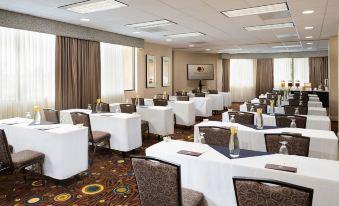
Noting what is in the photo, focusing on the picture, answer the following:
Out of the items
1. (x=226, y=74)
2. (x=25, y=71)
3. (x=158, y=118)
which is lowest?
(x=158, y=118)

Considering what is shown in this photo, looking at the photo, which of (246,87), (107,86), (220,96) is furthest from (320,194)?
(246,87)

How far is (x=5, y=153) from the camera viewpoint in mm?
3178

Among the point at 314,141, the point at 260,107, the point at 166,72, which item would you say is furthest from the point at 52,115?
the point at 166,72

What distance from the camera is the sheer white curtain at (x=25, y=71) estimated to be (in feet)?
17.8

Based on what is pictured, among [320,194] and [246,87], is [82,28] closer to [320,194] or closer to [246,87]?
[320,194]

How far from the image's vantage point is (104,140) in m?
4.99

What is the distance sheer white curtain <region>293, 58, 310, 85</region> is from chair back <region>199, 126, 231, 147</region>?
13.0 metres

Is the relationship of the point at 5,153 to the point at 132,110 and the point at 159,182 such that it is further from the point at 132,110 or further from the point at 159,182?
the point at 132,110

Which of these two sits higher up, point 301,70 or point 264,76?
point 301,70

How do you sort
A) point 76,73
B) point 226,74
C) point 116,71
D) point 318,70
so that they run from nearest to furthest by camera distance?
point 76,73 < point 116,71 < point 318,70 < point 226,74

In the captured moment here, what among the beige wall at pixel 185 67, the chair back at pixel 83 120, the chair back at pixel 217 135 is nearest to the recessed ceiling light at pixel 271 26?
the chair back at pixel 217 135

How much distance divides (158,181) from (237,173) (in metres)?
0.68

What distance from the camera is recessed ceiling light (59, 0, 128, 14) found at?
15.2 ft

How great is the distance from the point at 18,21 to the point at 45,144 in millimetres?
3085
